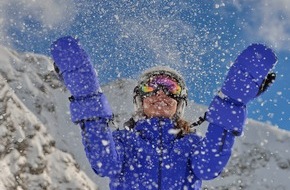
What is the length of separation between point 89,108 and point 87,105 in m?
0.03

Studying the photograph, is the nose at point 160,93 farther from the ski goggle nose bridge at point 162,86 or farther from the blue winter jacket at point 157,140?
the blue winter jacket at point 157,140

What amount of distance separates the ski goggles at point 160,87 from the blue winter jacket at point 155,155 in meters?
0.31

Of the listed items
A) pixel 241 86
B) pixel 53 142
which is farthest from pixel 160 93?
pixel 53 142

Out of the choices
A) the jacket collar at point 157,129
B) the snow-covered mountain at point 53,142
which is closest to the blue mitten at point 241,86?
the jacket collar at point 157,129

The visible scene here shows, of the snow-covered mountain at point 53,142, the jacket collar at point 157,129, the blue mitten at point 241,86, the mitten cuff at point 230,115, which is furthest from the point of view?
the snow-covered mountain at point 53,142

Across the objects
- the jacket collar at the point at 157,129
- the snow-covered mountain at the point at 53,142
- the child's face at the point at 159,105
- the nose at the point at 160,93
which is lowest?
the jacket collar at the point at 157,129

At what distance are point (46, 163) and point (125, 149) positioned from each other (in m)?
83.9

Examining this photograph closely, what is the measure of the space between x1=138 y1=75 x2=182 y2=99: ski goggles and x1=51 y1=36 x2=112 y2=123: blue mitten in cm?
50

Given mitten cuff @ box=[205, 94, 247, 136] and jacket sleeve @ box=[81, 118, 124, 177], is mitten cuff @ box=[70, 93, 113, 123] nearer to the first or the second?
jacket sleeve @ box=[81, 118, 124, 177]

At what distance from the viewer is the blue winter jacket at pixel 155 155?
12.3ft

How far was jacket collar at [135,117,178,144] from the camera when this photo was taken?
4.03m

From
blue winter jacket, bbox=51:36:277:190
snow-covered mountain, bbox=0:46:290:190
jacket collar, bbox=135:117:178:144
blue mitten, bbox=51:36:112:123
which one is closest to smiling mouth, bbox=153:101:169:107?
jacket collar, bbox=135:117:178:144

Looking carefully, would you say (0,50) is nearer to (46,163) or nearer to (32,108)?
(32,108)

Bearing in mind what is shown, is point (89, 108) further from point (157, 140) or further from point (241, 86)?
point (241, 86)
